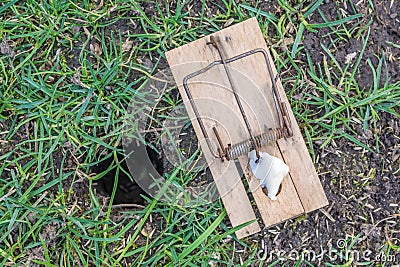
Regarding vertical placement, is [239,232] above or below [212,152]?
below

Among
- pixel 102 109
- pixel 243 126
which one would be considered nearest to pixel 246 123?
pixel 243 126

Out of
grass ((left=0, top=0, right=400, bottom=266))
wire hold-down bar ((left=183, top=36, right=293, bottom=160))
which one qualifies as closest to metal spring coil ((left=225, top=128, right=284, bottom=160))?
wire hold-down bar ((left=183, top=36, right=293, bottom=160))

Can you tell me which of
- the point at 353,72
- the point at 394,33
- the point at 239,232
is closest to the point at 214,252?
the point at 239,232

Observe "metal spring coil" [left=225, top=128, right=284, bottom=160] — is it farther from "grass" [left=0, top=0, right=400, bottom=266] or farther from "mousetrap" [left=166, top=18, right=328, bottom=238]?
"grass" [left=0, top=0, right=400, bottom=266]

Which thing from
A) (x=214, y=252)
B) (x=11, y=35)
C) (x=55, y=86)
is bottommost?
(x=214, y=252)

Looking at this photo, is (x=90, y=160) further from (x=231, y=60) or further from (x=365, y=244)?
(x=365, y=244)

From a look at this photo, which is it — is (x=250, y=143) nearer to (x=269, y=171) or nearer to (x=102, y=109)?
(x=269, y=171)
